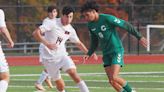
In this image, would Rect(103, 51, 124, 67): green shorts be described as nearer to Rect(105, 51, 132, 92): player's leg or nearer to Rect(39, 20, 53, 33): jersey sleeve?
Rect(105, 51, 132, 92): player's leg

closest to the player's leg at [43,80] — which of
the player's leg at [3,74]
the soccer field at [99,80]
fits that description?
the soccer field at [99,80]

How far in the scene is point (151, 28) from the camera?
39781mm

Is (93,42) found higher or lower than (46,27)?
lower

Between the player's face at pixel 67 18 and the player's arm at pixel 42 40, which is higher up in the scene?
the player's face at pixel 67 18

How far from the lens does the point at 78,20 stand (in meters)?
39.8

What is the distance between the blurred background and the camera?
125ft

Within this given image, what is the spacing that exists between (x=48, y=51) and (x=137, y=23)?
24.5 metres

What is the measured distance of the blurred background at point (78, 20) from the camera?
38.0 m

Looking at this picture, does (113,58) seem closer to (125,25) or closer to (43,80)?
(125,25)

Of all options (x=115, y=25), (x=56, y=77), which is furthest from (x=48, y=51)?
(x=115, y=25)

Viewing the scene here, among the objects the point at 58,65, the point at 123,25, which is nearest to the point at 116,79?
the point at 123,25

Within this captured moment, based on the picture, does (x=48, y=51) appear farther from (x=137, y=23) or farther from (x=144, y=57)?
(x=137, y=23)

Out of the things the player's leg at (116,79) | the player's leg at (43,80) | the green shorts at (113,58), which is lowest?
the player's leg at (43,80)

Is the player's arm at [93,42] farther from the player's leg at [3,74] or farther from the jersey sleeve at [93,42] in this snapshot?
the player's leg at [3,74]
